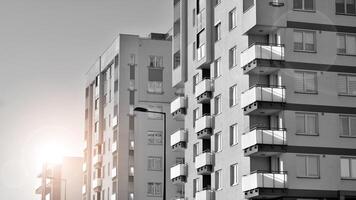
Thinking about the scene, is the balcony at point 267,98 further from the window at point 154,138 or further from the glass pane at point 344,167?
the window at point 154,138

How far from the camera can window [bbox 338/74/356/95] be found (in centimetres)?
5878

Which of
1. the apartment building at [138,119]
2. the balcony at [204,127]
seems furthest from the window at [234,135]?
the apartment building at [138,119]

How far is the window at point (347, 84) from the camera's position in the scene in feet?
193

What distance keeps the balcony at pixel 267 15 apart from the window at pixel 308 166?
9527 millimetres

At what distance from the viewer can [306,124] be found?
188 ft

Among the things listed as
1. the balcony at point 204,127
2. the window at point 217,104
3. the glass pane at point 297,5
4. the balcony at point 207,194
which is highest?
the glass pane at point 297,5

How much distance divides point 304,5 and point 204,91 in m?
12.9

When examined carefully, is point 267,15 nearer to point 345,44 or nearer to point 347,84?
point 345,44

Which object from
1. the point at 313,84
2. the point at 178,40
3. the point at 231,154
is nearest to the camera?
the point at 313,84

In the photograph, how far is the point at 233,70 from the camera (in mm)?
63281

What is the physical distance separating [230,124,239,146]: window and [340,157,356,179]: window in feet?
27.7

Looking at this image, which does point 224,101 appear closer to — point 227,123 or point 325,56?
point 227,123

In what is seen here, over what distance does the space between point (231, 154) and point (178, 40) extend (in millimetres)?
19501

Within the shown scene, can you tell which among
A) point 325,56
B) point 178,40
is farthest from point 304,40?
point 178,40
